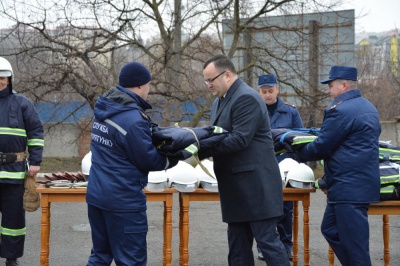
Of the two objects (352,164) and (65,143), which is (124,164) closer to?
(352,164)

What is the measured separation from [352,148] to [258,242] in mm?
1107

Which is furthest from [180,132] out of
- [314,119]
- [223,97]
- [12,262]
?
[314,119]

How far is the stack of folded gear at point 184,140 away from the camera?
4789 millimetres

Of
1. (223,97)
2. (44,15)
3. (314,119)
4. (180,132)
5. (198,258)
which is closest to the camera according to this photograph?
(180,132)

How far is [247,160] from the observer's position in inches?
198

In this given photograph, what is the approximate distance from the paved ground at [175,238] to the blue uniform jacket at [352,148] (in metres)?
1.85

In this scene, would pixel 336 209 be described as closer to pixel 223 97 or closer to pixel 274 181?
pixel 274 181

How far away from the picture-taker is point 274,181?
16.7ft

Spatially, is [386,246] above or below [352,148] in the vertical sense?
below

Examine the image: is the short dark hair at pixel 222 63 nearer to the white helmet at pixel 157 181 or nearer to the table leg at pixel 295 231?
the white helmet at pixel 157 181

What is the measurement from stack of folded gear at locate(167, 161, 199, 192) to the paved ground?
1313mm

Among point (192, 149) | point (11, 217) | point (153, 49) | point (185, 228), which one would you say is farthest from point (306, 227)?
point (153, 49)

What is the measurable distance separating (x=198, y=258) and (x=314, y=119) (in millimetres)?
7226

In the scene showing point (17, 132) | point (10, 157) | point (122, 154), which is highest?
point (17, 132)
